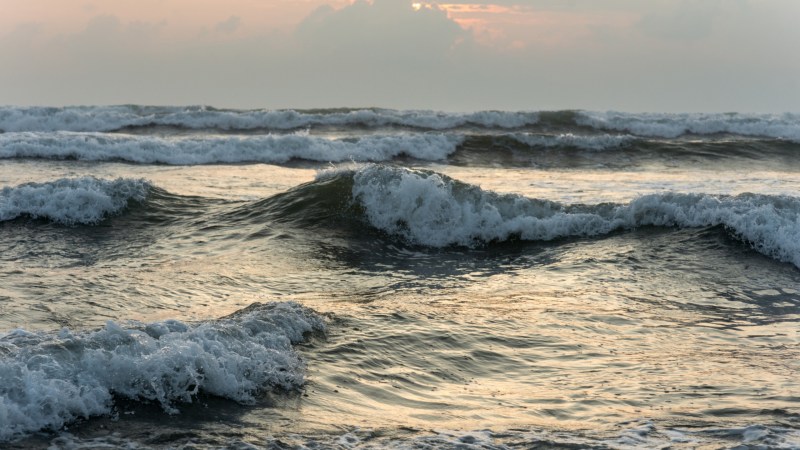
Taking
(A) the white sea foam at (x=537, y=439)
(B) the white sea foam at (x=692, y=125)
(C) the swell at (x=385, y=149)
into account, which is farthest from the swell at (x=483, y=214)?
(B) the white sea foam at (x=692, y=125)

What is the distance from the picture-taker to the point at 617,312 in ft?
25.3

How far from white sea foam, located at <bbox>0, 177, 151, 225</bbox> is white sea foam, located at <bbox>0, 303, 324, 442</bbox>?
7.11 metres

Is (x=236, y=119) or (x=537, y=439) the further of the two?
(x=236, y=119)

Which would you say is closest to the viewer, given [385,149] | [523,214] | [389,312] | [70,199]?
[389,312]

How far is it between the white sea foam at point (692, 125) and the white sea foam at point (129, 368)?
1076 inches

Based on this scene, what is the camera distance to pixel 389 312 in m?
7.37

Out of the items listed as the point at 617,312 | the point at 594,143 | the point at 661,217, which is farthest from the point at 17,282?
the point at 594,143

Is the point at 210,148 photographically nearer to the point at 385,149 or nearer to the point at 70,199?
the point at 385,149

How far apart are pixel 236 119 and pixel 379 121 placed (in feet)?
→ 17.2

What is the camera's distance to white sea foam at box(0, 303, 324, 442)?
14.4ft

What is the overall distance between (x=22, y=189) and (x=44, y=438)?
9388 millimetres

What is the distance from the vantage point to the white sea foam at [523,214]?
11.5 meters

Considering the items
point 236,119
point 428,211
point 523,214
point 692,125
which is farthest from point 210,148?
point 692,125

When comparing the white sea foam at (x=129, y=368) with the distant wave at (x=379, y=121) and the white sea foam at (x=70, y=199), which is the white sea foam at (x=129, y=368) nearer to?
the white sea foam at (x=70, y=199)
